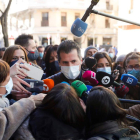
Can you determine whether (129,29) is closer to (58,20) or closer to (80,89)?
(58,20)

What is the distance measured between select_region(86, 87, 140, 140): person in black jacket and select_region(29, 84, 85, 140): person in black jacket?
0.23ft

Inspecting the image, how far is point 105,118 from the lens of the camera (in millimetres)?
1474

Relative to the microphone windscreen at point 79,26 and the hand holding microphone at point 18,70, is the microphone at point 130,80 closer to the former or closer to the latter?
the microphone windscreen at point 79,26

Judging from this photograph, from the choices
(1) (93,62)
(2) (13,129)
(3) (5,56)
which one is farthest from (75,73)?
(2) (13,129)

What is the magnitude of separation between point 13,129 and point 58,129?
0.32 m

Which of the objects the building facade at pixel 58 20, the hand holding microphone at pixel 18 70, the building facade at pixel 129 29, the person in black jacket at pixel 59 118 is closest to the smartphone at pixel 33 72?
the hand holding microphone at pixel 18 70

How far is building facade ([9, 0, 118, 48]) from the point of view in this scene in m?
27.2

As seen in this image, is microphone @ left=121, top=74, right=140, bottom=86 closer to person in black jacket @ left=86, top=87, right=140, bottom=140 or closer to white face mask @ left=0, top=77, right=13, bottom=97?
person in black jacket @ left=86, top=87, right=140, bottom=140

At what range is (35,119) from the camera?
4.68 feet

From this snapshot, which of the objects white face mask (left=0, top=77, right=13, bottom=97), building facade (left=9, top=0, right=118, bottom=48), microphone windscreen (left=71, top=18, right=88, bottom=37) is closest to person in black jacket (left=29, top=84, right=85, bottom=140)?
white face mask (left=0, top=77, right=13, bottom=97)

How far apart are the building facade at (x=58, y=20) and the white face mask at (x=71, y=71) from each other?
24152 millimetres

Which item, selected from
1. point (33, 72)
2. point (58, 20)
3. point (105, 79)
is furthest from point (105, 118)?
point (58, 20)

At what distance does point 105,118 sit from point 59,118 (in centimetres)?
33

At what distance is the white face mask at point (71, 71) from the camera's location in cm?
242
